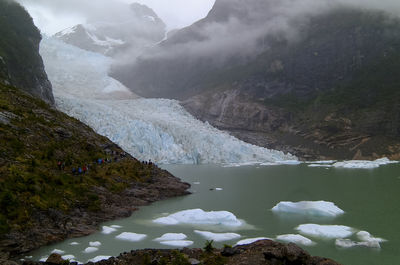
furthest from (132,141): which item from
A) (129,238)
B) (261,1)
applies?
(261,1)

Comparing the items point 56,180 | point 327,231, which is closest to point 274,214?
point 327,231

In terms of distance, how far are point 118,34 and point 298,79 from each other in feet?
366

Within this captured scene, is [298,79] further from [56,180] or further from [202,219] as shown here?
[56,180]

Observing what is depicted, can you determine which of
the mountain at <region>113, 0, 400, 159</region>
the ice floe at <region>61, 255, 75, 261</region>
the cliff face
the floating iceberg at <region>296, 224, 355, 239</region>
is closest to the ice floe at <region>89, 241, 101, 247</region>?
the ice floe at <region>61, 255, 75, 261</region>

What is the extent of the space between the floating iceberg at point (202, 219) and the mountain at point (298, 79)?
160 ft

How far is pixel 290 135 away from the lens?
67.6 m

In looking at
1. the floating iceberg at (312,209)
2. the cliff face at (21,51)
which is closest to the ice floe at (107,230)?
the floating iceberg at (312,209)

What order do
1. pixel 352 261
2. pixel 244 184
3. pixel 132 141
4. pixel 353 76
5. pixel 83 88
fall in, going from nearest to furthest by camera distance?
pixel 352 261, pixel 244 184, pixel 132 141, pixel 83 88, pixel 353 76

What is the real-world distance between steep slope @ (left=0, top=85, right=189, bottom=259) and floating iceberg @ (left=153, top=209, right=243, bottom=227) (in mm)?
2210

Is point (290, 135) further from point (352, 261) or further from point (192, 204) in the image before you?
point (352, 261)

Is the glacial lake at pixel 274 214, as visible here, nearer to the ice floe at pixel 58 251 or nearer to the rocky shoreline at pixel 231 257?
the ice floe at pixel 58 251

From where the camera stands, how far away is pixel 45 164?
15.2m

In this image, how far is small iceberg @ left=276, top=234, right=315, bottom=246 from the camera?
10595 mm

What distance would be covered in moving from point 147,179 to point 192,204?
3951 millimetres
